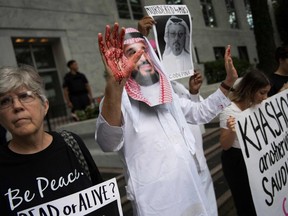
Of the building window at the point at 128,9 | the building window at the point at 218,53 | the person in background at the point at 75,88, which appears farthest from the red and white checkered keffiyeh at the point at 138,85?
the building window at the point at 218,53

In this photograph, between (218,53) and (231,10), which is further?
(218,53)

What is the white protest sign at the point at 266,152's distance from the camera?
2.36 meters

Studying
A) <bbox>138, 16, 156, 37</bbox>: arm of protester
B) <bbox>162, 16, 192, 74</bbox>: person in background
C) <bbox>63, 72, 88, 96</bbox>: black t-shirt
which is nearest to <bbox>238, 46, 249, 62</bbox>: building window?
<bbox>63, 72, 88, 96</bbox>: black t-shirt

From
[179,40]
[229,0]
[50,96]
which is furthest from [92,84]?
[179,40]

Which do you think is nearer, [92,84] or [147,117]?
[147,117]

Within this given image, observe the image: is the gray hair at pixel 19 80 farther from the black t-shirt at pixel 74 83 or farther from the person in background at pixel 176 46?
the black t-shirt at pixel 74 83

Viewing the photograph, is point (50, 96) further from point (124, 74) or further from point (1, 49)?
point (124, 74)

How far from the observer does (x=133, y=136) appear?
6.11ft

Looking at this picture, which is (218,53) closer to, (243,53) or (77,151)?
(243,53)

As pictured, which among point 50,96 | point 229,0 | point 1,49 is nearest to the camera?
point 229,0

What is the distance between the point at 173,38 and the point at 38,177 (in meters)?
1.64

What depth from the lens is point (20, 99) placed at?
1498mm

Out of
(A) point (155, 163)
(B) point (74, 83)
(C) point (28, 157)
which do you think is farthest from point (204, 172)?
(B) point (74, 83)

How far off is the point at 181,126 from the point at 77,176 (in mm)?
732
